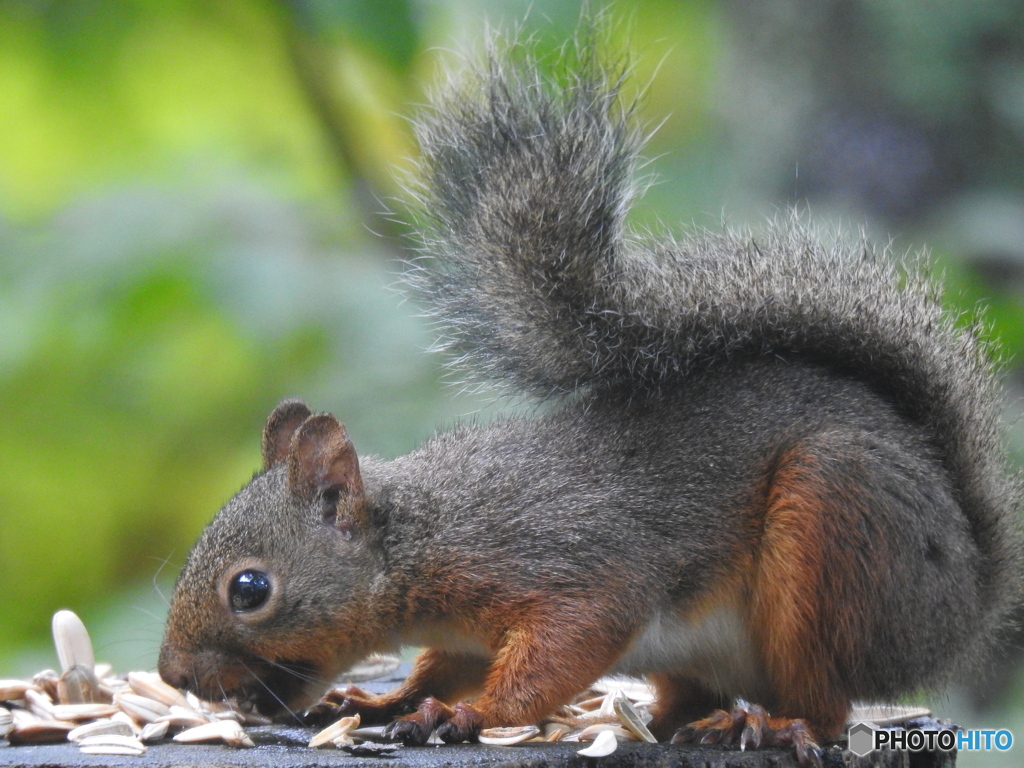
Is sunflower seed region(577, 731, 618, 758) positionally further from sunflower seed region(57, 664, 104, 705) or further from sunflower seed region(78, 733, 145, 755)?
sunflower seed region(57, 664, 104, 705)

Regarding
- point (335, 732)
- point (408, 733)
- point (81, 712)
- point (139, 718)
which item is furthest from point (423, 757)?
point (81, 712)

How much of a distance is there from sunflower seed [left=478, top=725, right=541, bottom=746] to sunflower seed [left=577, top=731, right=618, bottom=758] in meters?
0.14

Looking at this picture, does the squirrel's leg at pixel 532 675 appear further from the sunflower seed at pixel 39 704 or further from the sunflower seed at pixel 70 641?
the sunflower seed at pixel 70 641

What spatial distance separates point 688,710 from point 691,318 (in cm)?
86

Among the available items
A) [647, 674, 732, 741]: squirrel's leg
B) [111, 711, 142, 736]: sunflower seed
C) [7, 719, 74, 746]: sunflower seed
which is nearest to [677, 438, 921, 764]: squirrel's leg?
[647, 674, 732, 741]: squirrel's leg

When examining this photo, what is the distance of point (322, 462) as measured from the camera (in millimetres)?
2184

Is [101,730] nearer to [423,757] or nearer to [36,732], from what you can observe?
[36,732]

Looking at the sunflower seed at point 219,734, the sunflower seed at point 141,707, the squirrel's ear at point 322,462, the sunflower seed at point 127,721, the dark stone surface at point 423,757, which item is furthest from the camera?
the squirrel's ear at point 322,462

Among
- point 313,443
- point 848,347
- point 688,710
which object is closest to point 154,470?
point 313,443

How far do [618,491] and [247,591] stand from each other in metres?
0.73

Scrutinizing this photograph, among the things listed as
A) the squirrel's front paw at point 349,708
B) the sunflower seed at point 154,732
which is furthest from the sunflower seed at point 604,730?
the sunflower seed at point 154,732

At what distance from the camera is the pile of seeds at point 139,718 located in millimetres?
1870

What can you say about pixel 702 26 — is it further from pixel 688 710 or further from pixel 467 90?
pixel 688 710

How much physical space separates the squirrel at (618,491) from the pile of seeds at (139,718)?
8 centimetres
